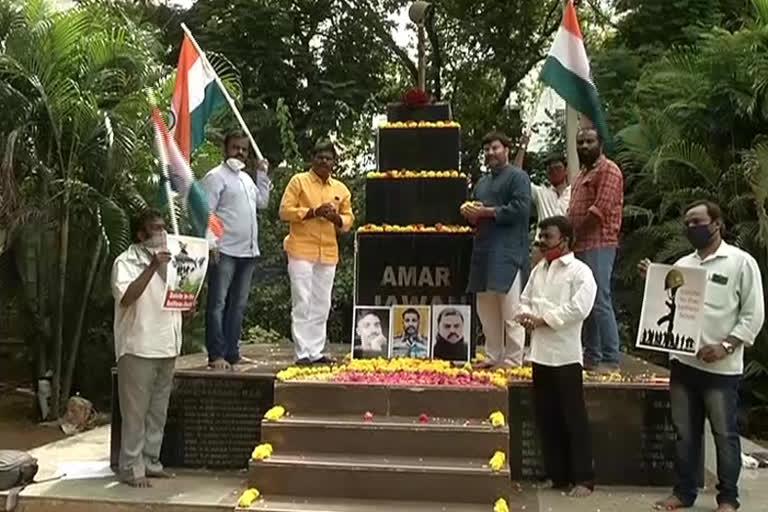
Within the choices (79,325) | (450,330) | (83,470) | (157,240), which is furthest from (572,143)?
(79,325)

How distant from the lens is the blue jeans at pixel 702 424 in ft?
15.9

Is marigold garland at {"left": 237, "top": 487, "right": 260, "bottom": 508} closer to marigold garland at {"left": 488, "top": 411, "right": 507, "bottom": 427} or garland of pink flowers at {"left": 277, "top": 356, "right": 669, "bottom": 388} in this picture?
garland of pink flowers at {"left": 277, "top": 356, "right": 669, "bottom": 388}

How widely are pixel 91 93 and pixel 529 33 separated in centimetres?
1039

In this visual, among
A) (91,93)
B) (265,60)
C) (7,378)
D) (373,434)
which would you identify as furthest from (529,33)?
(373,434)

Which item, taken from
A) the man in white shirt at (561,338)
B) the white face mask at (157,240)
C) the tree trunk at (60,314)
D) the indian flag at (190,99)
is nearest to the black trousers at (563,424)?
the man in white shirt at (561,338)

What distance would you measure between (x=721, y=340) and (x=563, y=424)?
1.22 meters

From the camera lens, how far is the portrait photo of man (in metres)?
6.88

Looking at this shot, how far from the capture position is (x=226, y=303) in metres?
6.50

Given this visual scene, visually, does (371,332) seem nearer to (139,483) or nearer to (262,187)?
(262,187)

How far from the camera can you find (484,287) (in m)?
6.45

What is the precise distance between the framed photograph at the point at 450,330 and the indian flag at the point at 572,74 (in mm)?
1894

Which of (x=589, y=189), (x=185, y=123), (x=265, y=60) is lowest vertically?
(x=589, y=189)

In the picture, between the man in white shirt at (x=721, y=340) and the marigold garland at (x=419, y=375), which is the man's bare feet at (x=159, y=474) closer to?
the marigold garland at (x=419, y=375)

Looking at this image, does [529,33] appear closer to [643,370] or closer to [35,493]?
[643,370]
